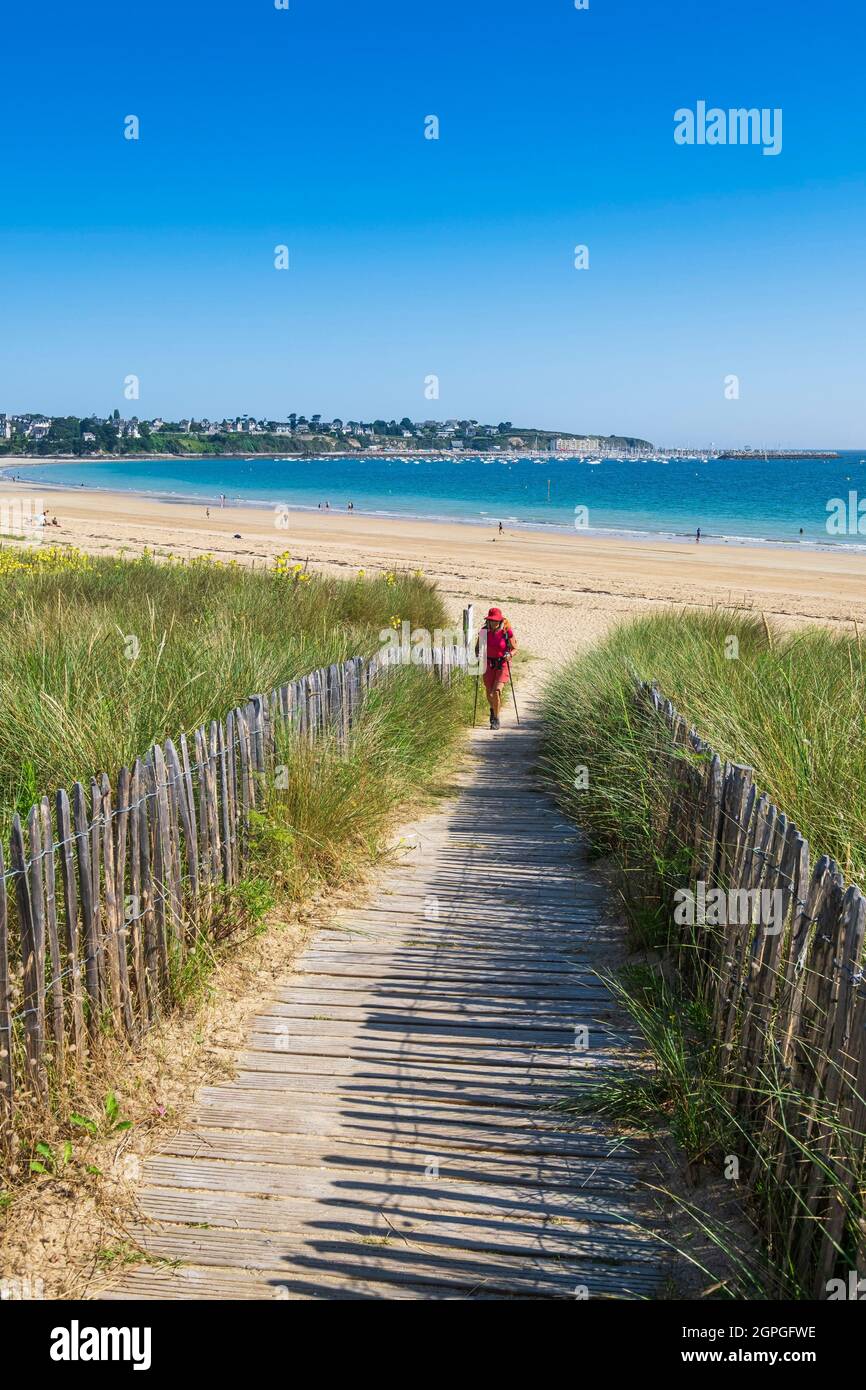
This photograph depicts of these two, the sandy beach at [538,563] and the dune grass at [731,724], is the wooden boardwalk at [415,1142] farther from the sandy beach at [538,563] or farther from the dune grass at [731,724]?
the sandy beach at [538,563]

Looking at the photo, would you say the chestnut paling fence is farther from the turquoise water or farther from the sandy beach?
the turquoise water

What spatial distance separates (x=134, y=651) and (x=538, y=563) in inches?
1100

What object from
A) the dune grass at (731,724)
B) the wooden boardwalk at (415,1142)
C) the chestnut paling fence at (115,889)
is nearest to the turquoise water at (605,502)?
the dune grass at (731,724)

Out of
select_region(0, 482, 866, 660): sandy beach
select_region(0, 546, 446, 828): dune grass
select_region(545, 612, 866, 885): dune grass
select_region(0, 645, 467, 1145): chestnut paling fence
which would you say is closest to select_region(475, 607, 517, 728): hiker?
select_region(545, 612, 866, 885): dune grass

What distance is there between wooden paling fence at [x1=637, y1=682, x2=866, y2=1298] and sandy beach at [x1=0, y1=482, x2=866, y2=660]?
523 inches

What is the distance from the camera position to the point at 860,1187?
2.65m

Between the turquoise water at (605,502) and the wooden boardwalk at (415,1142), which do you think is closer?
the wooden boardwalk at (415,1142)

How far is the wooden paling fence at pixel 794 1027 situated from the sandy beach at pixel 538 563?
13.3 m

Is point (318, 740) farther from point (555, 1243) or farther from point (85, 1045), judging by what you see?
point (555, 1243)

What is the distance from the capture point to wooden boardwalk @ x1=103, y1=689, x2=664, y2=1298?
10.2 ft

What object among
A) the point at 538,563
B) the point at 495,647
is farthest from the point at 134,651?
the point at 538,563

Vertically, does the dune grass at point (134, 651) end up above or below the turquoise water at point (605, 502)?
below

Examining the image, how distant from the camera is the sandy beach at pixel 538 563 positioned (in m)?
23.3
